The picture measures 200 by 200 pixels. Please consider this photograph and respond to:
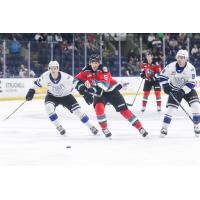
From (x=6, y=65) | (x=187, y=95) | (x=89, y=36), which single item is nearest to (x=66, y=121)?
(x=187, y=95)

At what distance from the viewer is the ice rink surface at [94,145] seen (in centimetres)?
442

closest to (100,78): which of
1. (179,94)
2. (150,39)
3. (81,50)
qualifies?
(179,94)

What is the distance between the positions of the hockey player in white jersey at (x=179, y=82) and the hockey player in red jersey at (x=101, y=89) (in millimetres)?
474

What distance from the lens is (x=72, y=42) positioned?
1211cm

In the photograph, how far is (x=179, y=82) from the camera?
18.5 feet

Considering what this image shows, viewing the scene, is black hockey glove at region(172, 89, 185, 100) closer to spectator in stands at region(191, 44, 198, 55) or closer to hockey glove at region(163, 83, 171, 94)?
hockey glove at region(163, 83, 171, 94)

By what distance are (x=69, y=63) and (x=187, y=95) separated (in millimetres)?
6547

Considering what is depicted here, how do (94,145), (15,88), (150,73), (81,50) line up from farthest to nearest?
(81,50)
(15,88)
(150,73)
(94,145)

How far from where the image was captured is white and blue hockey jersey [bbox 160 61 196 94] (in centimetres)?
550

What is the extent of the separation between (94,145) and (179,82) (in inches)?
49.2

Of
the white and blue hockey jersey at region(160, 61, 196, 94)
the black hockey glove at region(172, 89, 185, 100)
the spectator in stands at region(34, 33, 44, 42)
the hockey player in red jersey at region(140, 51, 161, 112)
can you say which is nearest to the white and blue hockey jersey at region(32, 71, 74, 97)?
the white and blue hockey jersey at region(160, 61, 196, 94)

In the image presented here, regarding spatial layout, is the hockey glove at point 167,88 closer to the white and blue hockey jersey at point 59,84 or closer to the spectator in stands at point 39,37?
the white and blue hockey jersey at point 59,84

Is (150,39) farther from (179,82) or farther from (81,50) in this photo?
(179,82)

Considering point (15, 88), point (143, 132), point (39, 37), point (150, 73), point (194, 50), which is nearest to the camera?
point (143, 132)
